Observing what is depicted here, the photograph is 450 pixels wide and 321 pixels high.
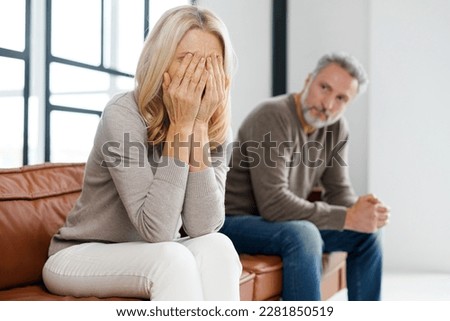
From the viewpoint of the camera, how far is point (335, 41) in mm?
3477

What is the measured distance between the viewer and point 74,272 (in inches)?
45.3

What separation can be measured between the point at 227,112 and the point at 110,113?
29cm

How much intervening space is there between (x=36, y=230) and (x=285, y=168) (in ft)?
2.80

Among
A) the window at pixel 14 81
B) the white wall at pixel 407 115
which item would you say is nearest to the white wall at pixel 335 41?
the white wall at pixel 407 115

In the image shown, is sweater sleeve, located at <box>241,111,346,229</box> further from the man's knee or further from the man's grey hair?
the man's grey hair

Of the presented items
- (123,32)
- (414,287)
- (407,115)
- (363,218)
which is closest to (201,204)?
(363,218)

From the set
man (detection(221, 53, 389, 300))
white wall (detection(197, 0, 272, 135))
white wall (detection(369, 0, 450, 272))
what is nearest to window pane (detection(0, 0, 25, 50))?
man (detection(221, 53, 389, 300))

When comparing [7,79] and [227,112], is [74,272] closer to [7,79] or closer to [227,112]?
[227,112]

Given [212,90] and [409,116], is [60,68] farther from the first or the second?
[409,116]

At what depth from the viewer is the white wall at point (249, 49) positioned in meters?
3.16

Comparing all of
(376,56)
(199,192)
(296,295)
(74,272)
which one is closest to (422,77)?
(376,56)

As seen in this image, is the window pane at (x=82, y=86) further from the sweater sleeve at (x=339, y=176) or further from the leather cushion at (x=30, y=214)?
the sweater sleeve at (x=339, y=176)

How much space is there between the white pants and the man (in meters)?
0.62

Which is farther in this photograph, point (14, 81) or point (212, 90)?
point (14, 81)
